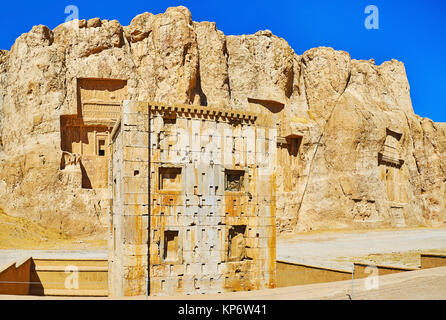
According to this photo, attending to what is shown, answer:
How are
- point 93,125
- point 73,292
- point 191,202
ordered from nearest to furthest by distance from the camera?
point 191,202 → point 73,292 → point 93,125

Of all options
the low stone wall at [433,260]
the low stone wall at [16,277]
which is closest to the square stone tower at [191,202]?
the low stone wall at [16,277]

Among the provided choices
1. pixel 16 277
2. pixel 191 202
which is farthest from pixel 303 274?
pixel 16 277

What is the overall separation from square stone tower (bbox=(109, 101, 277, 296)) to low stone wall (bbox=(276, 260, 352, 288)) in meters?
2.91

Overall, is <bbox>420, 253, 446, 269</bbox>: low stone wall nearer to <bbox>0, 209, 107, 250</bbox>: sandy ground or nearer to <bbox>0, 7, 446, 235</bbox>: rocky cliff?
<bbox>0, 209, 107, 250</bbox>: sandy ground

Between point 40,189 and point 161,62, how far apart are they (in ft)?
48.9

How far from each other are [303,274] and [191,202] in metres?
7.17

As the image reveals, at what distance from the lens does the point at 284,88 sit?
43094 mm

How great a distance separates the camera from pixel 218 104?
40312 millimetres

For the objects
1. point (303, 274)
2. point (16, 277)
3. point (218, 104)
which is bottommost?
point (303, 274)

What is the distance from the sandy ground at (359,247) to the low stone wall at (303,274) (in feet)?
3.95

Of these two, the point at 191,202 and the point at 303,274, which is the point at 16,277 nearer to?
the point at 191,202

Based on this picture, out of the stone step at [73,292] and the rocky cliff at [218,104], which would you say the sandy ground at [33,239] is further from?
the stone step at [73,292]

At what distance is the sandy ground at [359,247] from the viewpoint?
24344 mm
